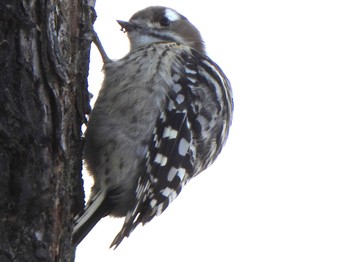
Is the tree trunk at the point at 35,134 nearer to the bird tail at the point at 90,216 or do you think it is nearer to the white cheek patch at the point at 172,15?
the bird tail at the point at 90,216

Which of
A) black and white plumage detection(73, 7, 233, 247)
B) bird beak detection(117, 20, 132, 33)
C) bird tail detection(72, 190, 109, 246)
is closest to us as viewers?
bird tail detection(72, 190, 109, 246)

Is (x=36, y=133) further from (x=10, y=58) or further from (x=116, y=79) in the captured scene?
(x=116, y=79)

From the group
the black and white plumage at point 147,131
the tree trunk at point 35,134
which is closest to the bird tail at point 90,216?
the black and white plumage at point 147,131

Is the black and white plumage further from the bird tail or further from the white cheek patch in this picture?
the white cheek patch

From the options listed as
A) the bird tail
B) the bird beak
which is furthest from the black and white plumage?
the bird beak

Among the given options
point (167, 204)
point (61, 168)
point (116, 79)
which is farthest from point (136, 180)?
point (61, 168)

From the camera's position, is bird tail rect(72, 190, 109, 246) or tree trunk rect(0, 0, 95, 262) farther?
bird tail rect(72, 190, 109, 246)

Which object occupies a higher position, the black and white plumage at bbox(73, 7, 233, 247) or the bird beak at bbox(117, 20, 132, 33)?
the bird beak at bbox(117, 20, 132, 33)

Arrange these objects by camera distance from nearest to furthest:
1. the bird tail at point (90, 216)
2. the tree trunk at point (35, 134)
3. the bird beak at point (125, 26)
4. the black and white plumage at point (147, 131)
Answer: the tree trunk at point (35, 134)
the bird tail at point (90, 216)
the black and white plumage at point (147, 131)
the bird beak at point (125, 26)
